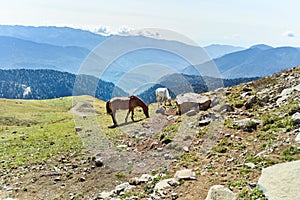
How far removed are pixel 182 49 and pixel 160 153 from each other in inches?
524

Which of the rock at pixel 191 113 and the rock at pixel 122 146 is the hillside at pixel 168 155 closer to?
the rock at pixel 122 146

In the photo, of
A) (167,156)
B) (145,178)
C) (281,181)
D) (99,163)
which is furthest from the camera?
(99,163)

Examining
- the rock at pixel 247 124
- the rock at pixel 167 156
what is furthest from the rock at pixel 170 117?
the rock at pixel 167 156

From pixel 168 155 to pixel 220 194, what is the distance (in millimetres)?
5768

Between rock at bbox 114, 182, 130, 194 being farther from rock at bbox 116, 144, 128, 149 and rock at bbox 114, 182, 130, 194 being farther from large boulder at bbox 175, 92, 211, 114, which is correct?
large boulder at bbox 175, 92, 211, 114

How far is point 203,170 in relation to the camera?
13.9 meters

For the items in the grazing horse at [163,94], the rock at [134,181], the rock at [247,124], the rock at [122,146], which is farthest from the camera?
the grazing horse at [163,94]

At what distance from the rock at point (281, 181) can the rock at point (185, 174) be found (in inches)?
113

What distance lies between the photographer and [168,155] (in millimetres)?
16688

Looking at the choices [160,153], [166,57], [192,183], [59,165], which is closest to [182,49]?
[166,57]

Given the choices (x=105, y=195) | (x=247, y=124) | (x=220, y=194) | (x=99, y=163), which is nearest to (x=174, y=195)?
(x=220, y=194)

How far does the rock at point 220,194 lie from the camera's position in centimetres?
1099

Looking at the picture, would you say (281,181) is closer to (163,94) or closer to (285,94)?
(285,94)

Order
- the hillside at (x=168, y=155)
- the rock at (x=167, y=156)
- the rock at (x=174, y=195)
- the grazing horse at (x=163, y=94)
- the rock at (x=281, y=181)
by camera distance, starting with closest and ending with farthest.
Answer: the rock at (x=281, y=181)
the rock at (x=174, y=195)
the hillside at (x=168, y=155)
the rock at (x=167, y=156)
the grazing horse at (x=163, y=94)
